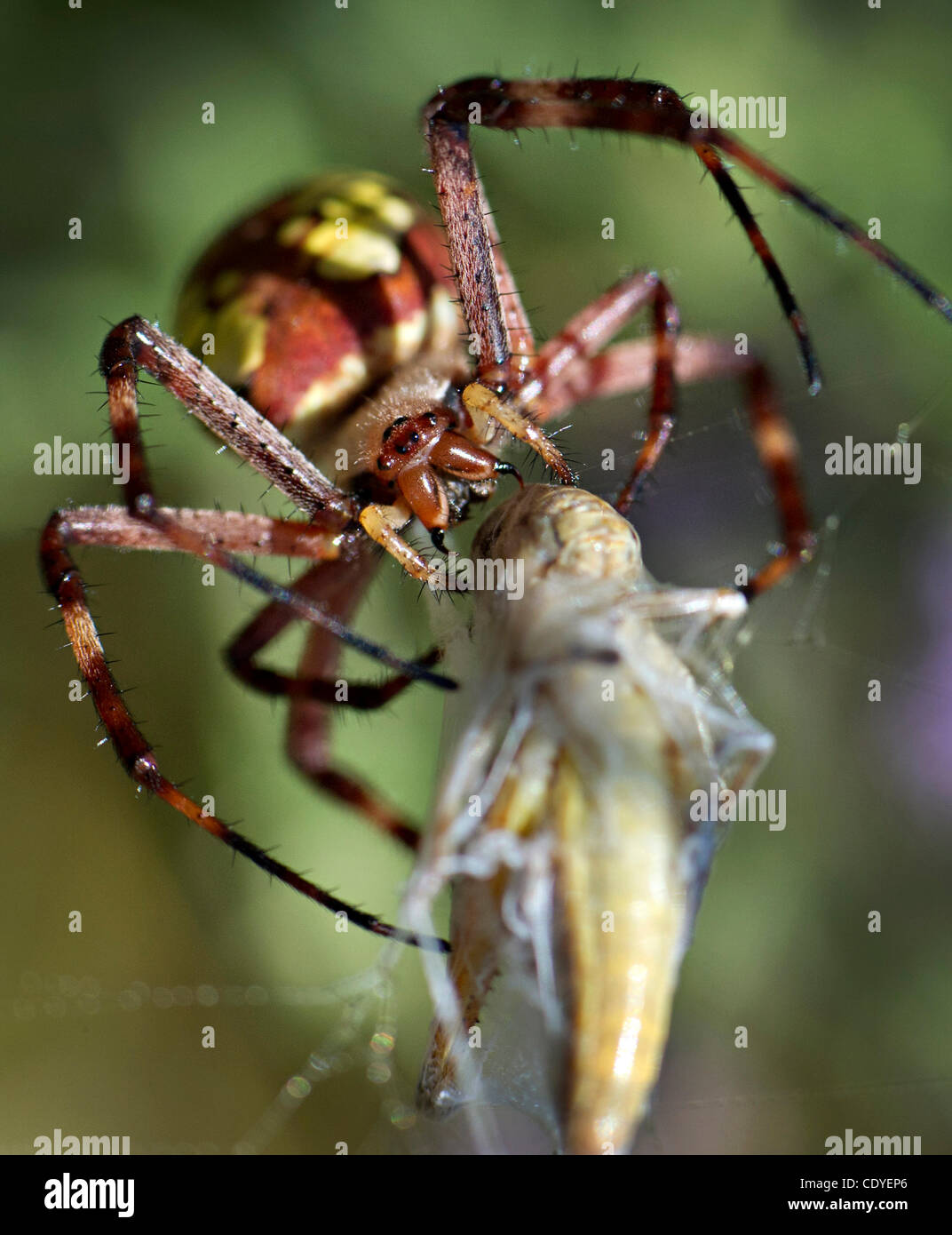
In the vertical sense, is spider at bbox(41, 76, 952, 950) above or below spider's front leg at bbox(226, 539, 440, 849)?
above

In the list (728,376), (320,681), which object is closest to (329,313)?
(320,681)

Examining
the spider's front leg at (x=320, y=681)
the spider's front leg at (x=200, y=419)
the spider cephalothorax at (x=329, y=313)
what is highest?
the spider cephalothorax at (x=329, y=313)

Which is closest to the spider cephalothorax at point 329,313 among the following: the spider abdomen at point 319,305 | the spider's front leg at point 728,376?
the spider abdomen at point 319,305

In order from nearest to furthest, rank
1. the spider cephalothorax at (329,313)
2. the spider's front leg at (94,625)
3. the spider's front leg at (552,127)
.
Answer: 1. the spider's front leg at (552,127)
2. the spider's front leg at (94,625)
3. the spider cephalothorax at (329,313)

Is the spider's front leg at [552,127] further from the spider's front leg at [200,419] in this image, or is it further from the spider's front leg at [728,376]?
the spider's front leg at [200,419]

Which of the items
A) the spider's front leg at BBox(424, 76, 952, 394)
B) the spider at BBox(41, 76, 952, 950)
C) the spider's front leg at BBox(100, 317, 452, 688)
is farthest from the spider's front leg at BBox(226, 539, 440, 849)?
the spider's front leg at BBox(424, 76, 952, 394)

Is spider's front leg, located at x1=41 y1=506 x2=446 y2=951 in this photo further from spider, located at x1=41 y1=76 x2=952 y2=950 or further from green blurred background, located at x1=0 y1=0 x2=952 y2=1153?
green blurred background, located at x1=0 y1=0 x2=952 y2=1153

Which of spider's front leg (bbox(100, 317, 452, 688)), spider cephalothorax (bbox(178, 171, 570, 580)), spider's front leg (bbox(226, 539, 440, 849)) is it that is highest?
spider cephalothorax (bbox(178, 171, 570, 580))
